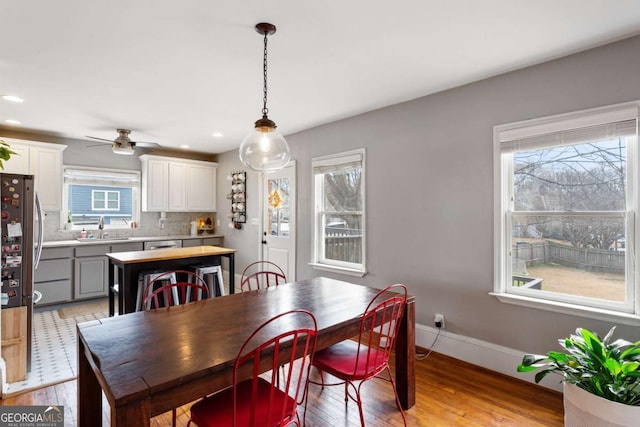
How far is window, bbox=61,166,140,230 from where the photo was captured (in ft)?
16.8

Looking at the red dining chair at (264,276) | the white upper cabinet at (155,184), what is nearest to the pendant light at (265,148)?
the red dining chair at (264,276)

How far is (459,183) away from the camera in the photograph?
2975 millimetres

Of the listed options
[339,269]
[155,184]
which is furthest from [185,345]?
[155,184]

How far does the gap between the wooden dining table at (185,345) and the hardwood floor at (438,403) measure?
0.18m

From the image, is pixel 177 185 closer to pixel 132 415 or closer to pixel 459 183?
pixel 459 183

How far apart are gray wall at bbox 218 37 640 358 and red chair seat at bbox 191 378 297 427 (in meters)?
2.00

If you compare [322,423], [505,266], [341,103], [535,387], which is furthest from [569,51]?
[322,423]

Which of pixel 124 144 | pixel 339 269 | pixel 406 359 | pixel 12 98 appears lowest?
pixel 406 359

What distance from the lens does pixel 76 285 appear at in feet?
15.0

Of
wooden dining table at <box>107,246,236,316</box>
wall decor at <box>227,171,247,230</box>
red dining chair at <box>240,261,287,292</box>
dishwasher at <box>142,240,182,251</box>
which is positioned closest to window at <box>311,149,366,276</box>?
red dining chair at <box>240,261,287,292</box>

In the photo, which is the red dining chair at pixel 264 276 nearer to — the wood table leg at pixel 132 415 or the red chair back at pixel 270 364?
the red chair back at pixel 270 364

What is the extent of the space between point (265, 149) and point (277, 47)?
745mm

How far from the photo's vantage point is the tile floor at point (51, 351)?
2.59 meters

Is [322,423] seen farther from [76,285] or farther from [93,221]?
[93,221]
